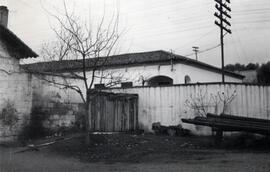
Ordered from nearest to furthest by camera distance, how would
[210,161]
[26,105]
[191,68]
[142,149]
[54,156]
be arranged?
[210,161], [54,156], [142,149], [26,105], [191,68]

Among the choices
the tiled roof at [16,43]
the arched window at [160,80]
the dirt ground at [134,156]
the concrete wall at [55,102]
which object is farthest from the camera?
the arched window at [160,80]

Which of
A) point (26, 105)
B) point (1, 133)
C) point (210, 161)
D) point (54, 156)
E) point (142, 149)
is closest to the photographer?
point (210, 161)

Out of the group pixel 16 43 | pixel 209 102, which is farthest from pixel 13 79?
pixel 209 102

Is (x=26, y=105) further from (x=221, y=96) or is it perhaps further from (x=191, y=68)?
(x=191, y=68)

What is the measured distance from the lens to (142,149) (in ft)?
39.5

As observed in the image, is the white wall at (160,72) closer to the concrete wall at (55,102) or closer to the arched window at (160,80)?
the arched window at (160,80)

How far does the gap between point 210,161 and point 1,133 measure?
8354 mm

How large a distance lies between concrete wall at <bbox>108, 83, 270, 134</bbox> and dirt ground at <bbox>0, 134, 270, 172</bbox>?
3.50 meters

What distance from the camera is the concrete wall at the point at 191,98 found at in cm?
1694

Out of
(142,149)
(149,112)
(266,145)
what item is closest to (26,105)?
(142,149)

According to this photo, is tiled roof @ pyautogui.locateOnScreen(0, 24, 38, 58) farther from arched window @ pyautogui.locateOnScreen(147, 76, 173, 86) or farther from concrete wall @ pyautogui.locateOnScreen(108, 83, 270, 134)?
arched window @ pyautogui.locateOnScreen(147, 76, 173, 86)

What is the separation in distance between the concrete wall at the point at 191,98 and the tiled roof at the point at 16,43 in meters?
A: 6.69

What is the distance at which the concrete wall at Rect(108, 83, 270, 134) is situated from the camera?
16.9 m

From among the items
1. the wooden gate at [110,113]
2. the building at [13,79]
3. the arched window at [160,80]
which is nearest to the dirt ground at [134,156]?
the building at [13,79]
